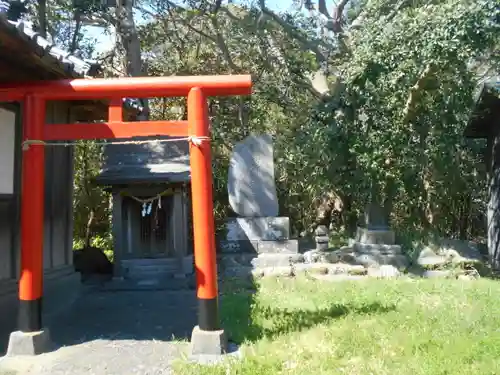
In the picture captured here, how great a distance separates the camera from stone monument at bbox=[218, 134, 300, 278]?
11.2 metres

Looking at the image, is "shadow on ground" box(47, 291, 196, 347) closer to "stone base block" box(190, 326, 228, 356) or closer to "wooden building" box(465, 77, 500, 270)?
"stone base block" box(190, 326, 228, 356)

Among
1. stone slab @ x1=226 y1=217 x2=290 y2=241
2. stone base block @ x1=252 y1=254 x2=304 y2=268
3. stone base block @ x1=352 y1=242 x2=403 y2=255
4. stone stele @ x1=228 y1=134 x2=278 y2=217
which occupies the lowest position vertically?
stone base block @ x1=252 y1=254 x2=304 y2=268

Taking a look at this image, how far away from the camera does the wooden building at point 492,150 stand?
10.9 metres

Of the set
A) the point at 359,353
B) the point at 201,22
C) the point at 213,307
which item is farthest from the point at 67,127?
the point at 201,22

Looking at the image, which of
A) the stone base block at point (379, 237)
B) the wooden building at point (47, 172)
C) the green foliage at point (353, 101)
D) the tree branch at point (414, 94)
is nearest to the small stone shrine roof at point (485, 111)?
the green foliage at point (353, 101)

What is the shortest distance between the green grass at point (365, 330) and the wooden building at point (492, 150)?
129 inches

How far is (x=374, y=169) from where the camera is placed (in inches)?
444

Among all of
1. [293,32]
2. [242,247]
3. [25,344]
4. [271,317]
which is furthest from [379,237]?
[25,344]

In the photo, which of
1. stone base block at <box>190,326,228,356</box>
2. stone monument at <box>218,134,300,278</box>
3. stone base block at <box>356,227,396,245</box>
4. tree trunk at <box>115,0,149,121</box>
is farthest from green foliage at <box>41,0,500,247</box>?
stone base block at <box>190,326,228,356</box>

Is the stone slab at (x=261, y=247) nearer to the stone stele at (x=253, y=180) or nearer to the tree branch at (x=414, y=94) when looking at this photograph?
the stone stele at (x=253, y=180)

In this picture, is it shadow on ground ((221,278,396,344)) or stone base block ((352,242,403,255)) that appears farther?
stone base block ((352,242,403,255))

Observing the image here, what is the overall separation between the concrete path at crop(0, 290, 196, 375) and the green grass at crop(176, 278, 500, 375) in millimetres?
522

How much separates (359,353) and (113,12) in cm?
1256

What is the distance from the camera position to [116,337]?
5.63 m
